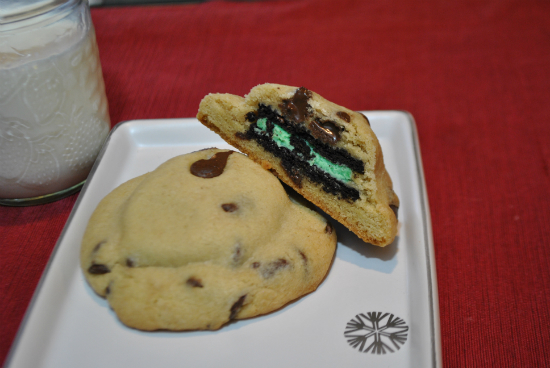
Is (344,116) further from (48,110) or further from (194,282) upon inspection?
(48,110)

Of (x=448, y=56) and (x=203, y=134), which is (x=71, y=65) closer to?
(x=203, y=134)

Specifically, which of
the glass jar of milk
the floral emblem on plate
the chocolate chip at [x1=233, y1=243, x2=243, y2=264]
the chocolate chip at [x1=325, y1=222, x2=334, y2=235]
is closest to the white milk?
the glass jar of milk

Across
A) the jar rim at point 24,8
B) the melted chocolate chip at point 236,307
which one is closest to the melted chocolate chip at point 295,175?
the melted chocolate chip at point 236,307

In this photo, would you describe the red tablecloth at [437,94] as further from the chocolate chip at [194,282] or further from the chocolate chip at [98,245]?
the chocolate chip at [194,282]

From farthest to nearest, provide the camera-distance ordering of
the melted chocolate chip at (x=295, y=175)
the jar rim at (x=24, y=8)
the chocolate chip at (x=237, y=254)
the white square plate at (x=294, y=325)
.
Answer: the melted chocolate chip at (x=295, y=175), the jar rim at (x=24, y=8), the chocolate chip at (x=237, y=254), the white square plate at (x=294, y=325)

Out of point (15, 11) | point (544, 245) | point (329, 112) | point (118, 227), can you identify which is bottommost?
point (544, 245)

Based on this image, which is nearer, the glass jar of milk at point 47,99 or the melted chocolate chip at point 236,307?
the melted chocolate chip at point 236,307

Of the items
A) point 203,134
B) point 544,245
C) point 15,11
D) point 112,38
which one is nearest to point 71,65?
point 15,11
